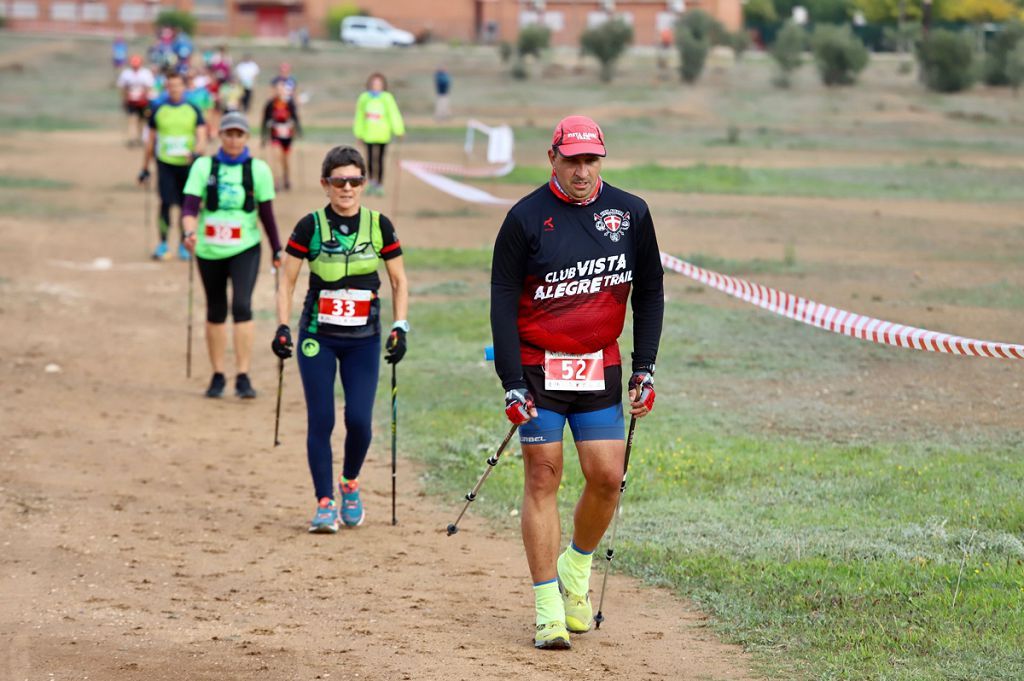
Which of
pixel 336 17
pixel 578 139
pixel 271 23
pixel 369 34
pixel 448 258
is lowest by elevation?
pixel 271 23

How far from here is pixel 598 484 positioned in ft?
23.0

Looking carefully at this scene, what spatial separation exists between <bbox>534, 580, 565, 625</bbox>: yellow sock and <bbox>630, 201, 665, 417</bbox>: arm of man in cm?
83

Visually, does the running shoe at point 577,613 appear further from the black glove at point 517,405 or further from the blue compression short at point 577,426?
the black glove at point 517,405

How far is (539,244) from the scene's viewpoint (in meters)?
6.82

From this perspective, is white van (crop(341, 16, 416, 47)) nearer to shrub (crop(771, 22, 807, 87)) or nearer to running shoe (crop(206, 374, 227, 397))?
shrub (crop(771, 22, 807, 87))

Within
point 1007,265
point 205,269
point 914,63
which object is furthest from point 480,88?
point 205,269

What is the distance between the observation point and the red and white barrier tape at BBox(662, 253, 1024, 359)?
9.70 m

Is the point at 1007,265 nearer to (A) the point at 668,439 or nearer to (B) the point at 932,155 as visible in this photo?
(A) the point at 668,439

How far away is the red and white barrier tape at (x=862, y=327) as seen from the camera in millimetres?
9695

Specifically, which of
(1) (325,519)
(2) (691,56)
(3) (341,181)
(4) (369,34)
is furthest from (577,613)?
(4) (369,34)

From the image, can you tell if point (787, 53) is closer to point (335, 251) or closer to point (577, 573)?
point (335, 251)

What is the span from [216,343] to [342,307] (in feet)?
14.5

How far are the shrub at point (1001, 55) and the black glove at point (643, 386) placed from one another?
5755 centimetres

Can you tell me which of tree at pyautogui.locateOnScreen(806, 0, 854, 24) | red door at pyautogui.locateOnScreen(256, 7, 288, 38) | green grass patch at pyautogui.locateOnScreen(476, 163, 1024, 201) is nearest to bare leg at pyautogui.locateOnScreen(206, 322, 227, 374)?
green grass patch at pyautogui.locateOnScreen(476, 163, 1024, 201)
